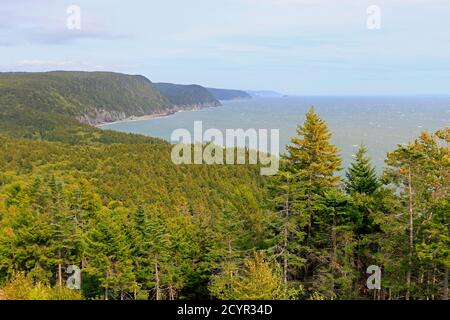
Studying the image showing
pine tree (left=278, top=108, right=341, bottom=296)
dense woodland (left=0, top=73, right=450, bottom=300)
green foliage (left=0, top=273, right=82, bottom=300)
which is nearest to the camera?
green foliage (left=0, top=273, right=82, bottom=300)

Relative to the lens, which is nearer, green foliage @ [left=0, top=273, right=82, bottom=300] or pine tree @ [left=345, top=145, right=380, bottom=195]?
green foliage @ [left=0, top=273, right=82, bottom=300]

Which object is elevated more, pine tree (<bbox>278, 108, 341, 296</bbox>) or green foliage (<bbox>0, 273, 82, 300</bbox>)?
pine tree (<bbox>278, 108, 341, 296</bbox>)

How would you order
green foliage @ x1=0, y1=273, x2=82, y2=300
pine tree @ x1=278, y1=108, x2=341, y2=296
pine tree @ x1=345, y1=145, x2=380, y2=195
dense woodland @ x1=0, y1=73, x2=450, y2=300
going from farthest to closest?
pine tree @ x1=345, y1=145, x2=380, y2=195, pine tree @ x1=278, y1=108, x2=341, y2=296, dense woodland @ x1=0, y1=73, x2=450, y2=300, green foliage @ x1=0, y1=273, x2=82, y2=300

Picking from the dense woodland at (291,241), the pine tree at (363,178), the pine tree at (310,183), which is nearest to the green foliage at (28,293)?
the dense woodland at (291,241)

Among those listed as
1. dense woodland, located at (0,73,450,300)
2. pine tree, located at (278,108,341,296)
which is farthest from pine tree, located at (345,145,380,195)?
pine tree, located at (278,108,341,296)

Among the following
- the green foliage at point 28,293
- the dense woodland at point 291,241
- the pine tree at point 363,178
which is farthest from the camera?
the pine tree at point 363,178

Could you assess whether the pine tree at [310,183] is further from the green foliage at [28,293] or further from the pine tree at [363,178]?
the green foliage at [28,293]

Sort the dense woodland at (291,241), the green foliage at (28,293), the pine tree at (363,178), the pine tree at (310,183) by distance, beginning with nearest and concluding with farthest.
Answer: the green foliage at (28,293) → the dense woodland at (291,241) → the pine tree at (310,183) → the pine tree at (363,178)

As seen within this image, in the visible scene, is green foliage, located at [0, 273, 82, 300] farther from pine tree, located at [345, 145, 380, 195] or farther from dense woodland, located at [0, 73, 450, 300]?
pine tree, located at [345, 145, 380, 195]

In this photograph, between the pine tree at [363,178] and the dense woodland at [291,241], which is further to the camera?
the pine tree at [363,178]

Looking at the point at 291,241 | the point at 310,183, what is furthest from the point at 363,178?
the point at 291,241

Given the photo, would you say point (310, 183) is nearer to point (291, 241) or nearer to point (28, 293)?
point (291, 241)
